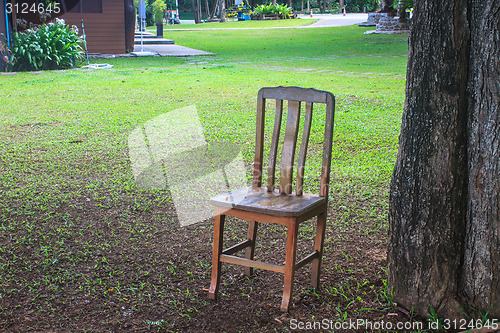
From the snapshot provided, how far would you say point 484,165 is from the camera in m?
2.53

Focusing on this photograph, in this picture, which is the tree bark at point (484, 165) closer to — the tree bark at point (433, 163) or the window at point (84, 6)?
the tree bark at point (433, 163)

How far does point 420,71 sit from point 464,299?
1148 mm

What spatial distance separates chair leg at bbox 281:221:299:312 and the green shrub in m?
14.0

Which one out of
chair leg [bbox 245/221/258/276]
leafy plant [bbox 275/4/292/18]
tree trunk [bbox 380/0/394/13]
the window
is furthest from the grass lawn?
leafy plant [bbox 275/4/292/18]

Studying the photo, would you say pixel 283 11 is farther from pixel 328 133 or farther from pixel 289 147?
pixel 328 133

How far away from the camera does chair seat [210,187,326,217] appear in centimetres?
273

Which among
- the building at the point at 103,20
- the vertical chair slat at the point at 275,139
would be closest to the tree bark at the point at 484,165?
the vertical chair slat at the point at 275,139

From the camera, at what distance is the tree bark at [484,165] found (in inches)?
96.1

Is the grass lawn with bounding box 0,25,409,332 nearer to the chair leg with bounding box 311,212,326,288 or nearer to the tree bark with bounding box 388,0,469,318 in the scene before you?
the chair leg with bounding box 311,212,326,288

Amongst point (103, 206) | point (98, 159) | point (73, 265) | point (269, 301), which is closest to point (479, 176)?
point (269, 301)

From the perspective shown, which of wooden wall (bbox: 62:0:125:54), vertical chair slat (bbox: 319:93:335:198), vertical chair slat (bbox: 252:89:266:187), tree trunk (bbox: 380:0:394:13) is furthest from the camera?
tree trunk (bbox: 380:0:394:13)

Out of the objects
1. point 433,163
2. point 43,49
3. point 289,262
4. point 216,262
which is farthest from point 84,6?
point 433,163

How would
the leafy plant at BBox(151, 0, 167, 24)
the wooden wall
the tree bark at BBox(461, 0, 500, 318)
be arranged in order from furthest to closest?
the leafy plant at BBox(151, 0, 167, 24)
the wooden wall
the tree bark at BBox(461, 0, 500, 318)

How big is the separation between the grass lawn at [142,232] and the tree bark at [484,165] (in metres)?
0.46
